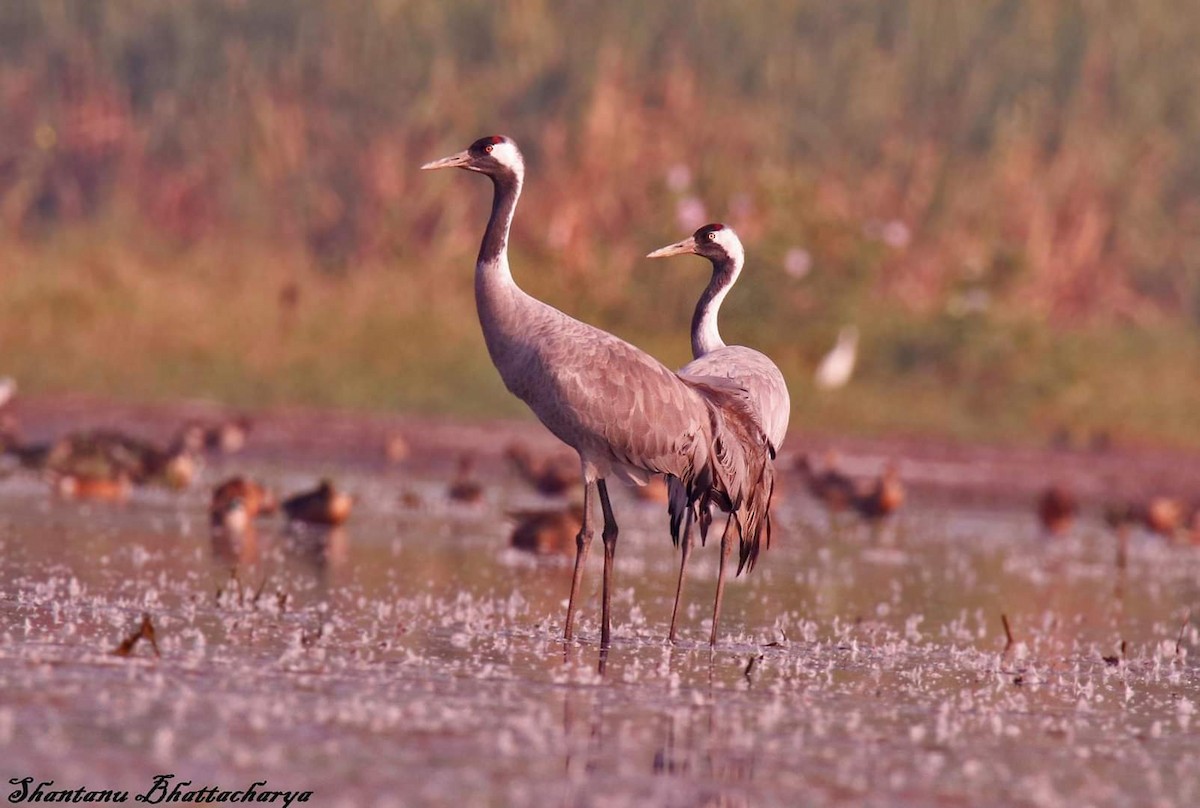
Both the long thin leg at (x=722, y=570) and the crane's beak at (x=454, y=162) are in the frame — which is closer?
the long thin leg at (x=722, y=570)

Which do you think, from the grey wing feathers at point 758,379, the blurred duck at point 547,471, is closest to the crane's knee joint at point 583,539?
the grey wing feathers at point 758,379

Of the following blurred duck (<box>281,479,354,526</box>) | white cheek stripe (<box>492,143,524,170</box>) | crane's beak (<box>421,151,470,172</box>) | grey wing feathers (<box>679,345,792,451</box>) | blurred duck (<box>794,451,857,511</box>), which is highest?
white cheek stripe (<box>492,143,524,170</box>)

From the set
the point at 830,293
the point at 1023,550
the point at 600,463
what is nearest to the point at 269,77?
the point at 830,293

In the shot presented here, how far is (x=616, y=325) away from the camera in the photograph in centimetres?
2373

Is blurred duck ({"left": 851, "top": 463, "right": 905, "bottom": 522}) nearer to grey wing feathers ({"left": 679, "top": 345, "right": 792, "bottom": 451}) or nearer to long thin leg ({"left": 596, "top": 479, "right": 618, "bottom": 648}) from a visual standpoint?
grey wing feathers ({"left": 679, "top": 345, "right": 792, "bottom": 451})

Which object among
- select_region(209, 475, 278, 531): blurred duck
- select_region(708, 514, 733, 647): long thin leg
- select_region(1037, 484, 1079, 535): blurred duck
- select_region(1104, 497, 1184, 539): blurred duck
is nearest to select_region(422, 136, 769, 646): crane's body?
A: select_region(708, 514, 733, 647): long thin leg

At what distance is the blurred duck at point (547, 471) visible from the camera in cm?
1816

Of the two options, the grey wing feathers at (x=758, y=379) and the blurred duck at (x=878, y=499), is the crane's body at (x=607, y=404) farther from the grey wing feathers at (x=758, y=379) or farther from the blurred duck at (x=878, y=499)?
the blurred duck at (x=878, y=499)

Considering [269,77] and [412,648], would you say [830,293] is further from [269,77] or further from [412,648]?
[412,648]

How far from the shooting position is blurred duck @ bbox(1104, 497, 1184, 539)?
18516mm

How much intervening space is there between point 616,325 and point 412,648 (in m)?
14.4

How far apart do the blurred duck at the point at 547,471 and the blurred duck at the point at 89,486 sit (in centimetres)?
341

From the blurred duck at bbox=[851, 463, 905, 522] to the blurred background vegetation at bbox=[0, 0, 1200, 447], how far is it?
4.51m

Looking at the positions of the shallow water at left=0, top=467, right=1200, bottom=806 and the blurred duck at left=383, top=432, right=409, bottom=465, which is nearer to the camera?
the shallow water at left=0, top=467, right=1200, bottom=806
